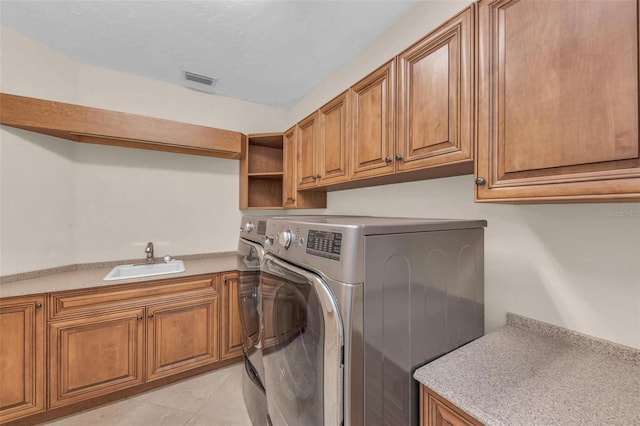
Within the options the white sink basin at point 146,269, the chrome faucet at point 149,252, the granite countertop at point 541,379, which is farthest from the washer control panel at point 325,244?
the chrome faucet at point 149,252

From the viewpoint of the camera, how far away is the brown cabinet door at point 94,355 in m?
1.75

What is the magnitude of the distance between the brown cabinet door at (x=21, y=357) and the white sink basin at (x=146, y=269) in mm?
525

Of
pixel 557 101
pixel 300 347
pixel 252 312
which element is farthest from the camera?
pixel 252 312

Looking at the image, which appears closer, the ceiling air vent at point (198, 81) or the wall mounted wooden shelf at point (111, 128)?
the wall mounted wooden shelf at point (111, 128)

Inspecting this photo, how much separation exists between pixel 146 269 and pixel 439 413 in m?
2.59

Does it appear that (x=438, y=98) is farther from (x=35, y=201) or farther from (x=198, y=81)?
(x=35, y=201)

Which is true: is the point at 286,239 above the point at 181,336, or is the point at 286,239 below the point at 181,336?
above

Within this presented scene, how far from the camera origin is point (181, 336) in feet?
7.09

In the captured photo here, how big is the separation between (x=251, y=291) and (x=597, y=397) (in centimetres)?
165

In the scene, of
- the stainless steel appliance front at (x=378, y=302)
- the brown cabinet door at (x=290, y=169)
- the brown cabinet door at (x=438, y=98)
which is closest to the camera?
the stainless steel appliance front at (x=378, y=302)

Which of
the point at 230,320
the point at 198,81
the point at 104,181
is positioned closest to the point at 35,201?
the point at 104,181

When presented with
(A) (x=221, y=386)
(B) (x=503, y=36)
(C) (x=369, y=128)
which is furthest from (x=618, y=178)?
(A) (x=221, y=386)

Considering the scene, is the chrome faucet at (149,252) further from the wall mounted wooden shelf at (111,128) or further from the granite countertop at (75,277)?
the wall mounted wooden shelf at (111,128)

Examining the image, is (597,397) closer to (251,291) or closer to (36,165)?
(251,291)
